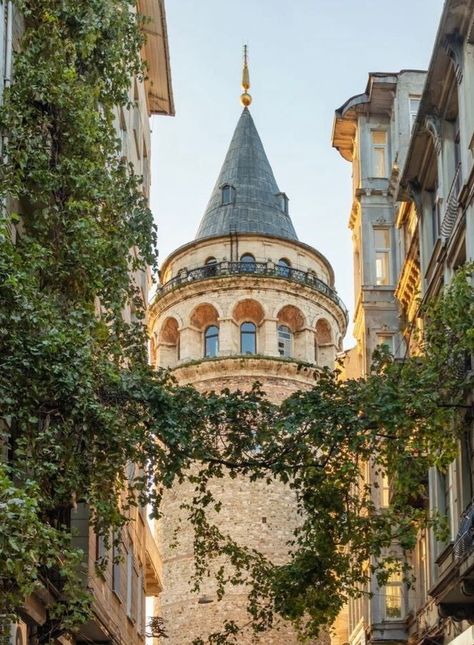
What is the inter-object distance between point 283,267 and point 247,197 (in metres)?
4.34

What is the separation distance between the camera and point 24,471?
14.8 metres

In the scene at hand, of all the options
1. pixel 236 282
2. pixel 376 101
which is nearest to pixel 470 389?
pixel 376 101

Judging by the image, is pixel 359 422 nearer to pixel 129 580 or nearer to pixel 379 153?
pixel 129 580

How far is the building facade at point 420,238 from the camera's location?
2006cm

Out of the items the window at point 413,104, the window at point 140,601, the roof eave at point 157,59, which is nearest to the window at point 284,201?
the roof eave at point 157,59

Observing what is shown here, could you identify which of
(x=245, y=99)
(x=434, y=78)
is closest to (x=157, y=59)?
(x=434, y=78)

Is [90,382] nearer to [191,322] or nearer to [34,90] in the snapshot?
[34,90]

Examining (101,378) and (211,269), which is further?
(211,269)

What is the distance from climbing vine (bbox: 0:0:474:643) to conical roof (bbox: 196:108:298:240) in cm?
3579

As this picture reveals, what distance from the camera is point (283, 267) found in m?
53.9

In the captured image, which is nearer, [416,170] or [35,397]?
[35,397]

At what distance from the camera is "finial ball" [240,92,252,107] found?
Result: 60625mm

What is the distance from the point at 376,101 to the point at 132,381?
2223cm

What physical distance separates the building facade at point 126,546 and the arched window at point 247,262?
11943 mm
